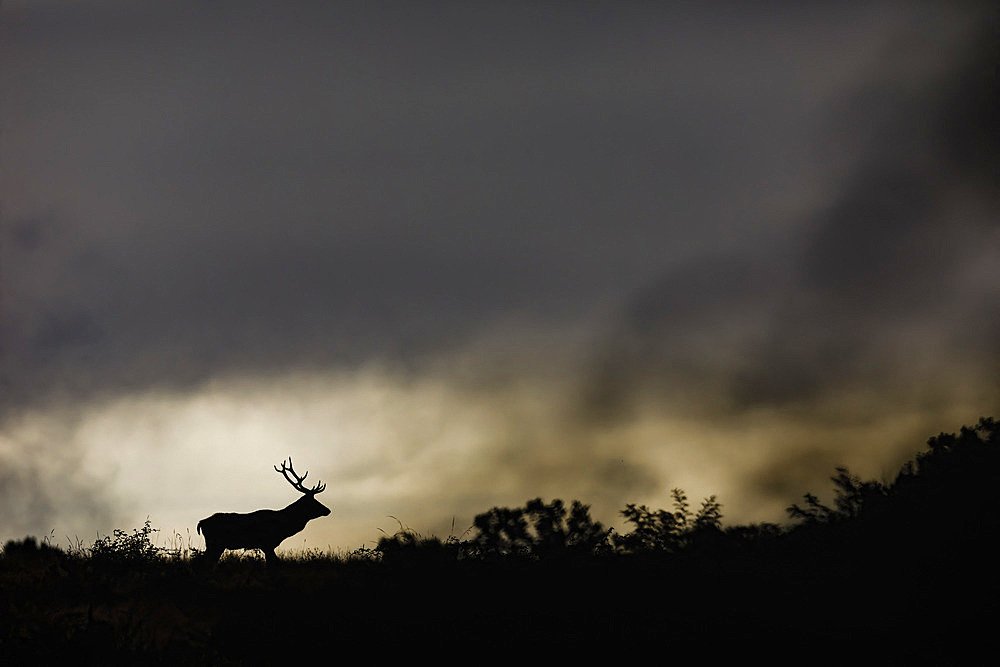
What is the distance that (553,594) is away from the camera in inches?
696

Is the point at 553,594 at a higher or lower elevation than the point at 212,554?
lower

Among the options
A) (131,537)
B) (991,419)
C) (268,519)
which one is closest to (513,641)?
(131,537)

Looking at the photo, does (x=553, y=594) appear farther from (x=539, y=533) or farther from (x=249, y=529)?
(x=249, y=529)

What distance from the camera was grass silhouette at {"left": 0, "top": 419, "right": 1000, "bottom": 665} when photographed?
50.6 ft

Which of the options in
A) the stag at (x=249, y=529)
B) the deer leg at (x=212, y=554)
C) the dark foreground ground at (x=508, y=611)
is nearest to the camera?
the dark foreground ground at (x=508, y=611)

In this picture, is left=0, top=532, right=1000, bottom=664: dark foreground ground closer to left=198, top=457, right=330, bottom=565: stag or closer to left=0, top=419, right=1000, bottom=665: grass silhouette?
left=0, top=419, right=1000, bottom=665: grass silhouette

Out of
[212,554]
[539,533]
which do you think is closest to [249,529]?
→ [212,554]

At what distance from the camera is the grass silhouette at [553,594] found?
50.6 ft

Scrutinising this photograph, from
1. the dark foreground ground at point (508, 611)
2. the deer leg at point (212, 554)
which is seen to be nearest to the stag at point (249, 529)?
the deer leg at point (212, 554)

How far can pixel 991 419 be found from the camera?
1105 inches

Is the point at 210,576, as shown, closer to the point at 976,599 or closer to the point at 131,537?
the point at 131,537

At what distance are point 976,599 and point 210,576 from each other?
15.6 metres

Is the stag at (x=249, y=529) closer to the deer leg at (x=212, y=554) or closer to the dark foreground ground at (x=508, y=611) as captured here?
the deer leg at (x=212, y=554)

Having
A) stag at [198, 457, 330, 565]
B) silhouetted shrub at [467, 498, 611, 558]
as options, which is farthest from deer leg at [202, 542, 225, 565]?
silhouetted shrub at [467, 498, 611, 558]
